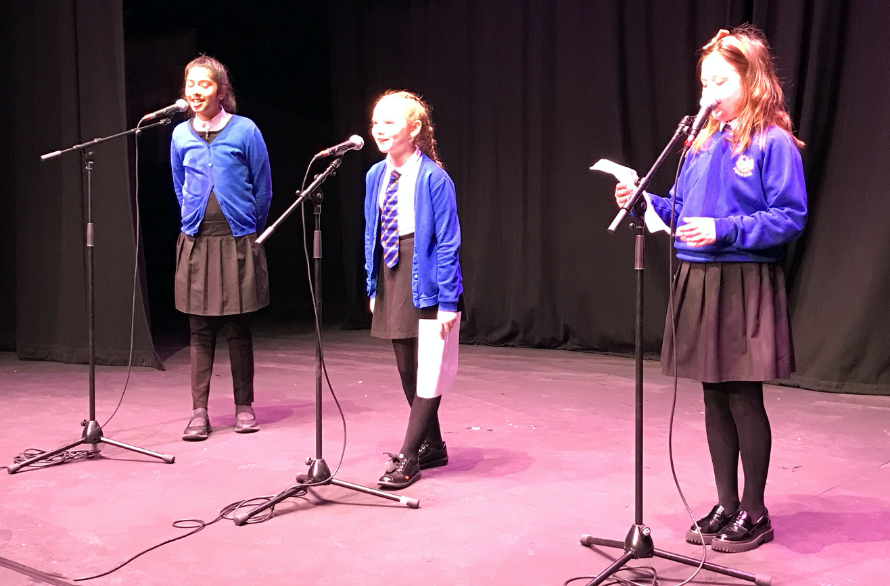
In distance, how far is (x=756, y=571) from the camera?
2.40m

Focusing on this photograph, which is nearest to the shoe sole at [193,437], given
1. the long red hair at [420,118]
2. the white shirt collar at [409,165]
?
the white shirt collar at [409,165]

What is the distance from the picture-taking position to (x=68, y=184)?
240 inches

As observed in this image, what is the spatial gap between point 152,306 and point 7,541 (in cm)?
679

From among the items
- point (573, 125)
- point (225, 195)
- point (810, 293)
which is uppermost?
point (573, 125)

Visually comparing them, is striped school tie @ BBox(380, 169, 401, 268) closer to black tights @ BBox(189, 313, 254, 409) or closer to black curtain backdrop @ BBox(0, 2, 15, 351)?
black tights @ BBox(189, 313, 254, 409)

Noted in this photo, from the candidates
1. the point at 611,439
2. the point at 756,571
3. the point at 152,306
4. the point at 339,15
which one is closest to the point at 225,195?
the point at 611,439

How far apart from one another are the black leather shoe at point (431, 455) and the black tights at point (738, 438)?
3.78ft

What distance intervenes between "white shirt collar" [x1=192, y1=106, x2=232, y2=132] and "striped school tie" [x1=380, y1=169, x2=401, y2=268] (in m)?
1.09

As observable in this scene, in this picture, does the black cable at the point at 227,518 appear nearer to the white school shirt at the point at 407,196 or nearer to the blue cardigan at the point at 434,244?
the blue cardigan at the point at 434,244

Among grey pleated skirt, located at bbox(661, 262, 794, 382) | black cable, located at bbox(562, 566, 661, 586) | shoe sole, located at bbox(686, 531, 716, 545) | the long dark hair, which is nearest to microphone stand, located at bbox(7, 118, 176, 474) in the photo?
the long dark hair

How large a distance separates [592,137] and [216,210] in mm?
3312

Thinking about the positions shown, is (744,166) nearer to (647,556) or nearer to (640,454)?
(640,454)

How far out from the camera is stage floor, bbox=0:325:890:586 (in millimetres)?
2482

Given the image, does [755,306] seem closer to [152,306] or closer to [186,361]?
[186,361]
